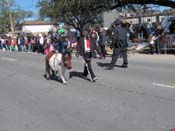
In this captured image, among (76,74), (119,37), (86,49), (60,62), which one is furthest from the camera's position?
(119,37)

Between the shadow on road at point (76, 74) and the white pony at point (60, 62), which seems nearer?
the white pony at point (60, 62)

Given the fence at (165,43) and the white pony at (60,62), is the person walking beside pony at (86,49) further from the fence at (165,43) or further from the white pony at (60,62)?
the fence at (165,43)

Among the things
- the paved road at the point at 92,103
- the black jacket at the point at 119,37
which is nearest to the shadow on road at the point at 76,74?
the paved road at the point at 92,103

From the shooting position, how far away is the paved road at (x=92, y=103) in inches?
306

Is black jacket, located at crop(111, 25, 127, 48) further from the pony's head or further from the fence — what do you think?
the fence

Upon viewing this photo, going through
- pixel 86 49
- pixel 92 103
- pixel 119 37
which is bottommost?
pixel 92 103

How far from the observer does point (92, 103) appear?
966cm

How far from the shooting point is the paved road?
25.5ft

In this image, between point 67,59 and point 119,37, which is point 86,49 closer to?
point 67,59

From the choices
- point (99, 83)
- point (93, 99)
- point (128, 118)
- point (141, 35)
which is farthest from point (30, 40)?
point (128, 118)

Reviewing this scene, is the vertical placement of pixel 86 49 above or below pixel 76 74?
above

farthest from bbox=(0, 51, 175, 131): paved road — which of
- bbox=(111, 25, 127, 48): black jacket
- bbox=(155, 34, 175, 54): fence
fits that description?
bbox=(155, 34, 175, 54): fence

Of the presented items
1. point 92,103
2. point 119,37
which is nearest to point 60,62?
point 92,103

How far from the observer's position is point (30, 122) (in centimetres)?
824
